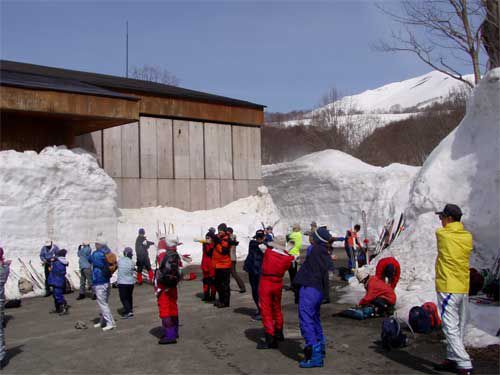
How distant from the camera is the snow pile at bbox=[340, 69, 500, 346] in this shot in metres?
10.9

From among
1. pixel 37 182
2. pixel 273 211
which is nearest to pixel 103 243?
pixel 37 182

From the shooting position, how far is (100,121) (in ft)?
57.0

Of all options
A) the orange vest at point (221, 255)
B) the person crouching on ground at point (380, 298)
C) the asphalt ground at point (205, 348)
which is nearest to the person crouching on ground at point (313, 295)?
the asphalt ground at point (205, 348)

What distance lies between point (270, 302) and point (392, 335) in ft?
5.79

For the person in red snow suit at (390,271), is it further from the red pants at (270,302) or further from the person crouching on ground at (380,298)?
the red pants at (270,302)

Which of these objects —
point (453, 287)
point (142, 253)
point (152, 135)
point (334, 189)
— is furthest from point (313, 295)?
point (334, 189)

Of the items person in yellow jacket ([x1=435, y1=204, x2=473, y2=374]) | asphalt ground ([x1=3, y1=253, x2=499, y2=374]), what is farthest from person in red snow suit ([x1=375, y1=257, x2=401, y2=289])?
person in yellow jacket ([x1=435, y1=204, x2=473, y2=374])

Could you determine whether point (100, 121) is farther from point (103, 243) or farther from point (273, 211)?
point (273, 211)

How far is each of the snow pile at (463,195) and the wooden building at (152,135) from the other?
9402 mm

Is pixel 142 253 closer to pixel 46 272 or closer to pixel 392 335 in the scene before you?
pixel 46 272

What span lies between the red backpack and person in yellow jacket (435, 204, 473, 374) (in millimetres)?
1884

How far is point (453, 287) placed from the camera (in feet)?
20.6

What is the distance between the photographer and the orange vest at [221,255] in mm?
10898

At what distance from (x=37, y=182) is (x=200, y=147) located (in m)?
10.0
